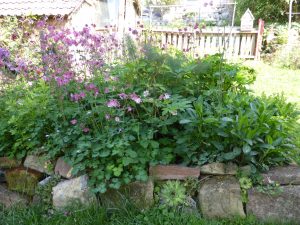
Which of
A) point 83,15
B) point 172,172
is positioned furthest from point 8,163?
point 83,15

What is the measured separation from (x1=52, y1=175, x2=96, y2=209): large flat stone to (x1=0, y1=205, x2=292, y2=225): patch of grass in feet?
0.21

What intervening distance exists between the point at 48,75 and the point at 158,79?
98 centimetres

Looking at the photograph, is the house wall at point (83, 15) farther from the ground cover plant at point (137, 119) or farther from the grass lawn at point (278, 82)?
the ground cover plant at point (137, 119)

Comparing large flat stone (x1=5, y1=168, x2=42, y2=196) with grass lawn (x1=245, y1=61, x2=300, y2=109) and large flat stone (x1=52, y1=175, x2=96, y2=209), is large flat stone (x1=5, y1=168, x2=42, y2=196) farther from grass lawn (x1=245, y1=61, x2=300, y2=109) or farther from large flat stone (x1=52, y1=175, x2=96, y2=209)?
grass lawn (x1=245, y1=61, x2=300, y2=109)

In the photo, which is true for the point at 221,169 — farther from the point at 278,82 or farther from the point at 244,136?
the point at 278,82

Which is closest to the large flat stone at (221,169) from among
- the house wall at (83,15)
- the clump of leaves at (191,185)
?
the clump of leaves at (191,185)

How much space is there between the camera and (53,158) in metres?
2.68

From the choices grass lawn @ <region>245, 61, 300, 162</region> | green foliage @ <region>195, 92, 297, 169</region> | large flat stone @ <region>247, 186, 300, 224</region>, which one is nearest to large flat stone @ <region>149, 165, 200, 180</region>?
green foliage @ <region>195, 92, 297, 169</region>

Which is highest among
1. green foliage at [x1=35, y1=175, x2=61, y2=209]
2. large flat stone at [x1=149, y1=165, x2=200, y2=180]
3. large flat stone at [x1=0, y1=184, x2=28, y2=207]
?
large flat stone at [x1=149, y1=165, x2=200, y2=180]

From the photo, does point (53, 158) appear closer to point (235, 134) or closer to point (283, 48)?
point (235, 134)

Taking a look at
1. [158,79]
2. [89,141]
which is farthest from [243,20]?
[89,141]

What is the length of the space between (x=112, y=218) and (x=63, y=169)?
1.97 feet

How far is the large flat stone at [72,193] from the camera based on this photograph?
2500 mm

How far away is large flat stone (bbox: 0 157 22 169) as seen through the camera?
110 inches
